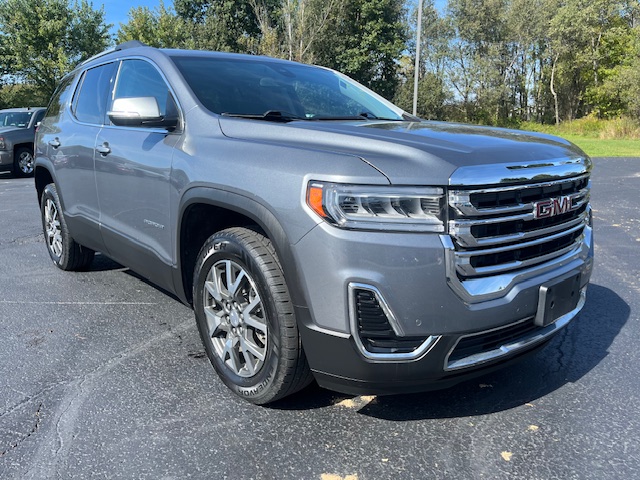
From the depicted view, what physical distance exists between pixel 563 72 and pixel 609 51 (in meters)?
3.58

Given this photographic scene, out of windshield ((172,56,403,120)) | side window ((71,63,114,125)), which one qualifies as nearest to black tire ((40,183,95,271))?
side window ((71,63,114,125))

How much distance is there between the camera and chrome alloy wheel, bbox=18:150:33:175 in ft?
47.4

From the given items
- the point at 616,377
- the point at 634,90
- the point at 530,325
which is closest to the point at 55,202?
the point at 530,325

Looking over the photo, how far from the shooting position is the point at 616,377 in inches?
120

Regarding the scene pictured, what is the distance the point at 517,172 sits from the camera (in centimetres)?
228

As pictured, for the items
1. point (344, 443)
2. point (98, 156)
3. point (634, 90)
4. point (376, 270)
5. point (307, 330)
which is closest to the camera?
point (376, 270)

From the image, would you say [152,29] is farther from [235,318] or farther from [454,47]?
[235,318]

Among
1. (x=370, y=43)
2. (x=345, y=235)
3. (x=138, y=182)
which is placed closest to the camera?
(x=345, y=235)

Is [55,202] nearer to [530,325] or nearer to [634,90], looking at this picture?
[530,325]

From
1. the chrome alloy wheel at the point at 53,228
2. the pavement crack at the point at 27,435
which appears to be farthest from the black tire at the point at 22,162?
the pavement crack at the point at 27,435

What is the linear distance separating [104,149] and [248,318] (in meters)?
1.87

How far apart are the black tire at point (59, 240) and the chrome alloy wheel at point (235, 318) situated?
2517mm

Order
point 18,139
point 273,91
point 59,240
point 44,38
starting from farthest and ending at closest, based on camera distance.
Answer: point 44,38, point 18,139, point 59,240, point 273,91

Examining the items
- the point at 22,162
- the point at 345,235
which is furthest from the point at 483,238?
the point at 22,162
